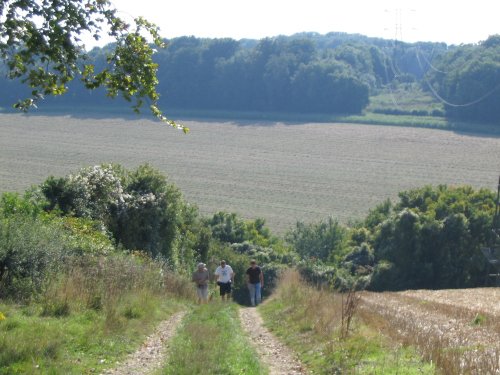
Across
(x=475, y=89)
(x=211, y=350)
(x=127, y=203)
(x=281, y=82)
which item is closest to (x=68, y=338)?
(x=211, y=350)

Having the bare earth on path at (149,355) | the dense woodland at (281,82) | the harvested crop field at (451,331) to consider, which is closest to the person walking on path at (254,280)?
the harvested crop field at (451,331)

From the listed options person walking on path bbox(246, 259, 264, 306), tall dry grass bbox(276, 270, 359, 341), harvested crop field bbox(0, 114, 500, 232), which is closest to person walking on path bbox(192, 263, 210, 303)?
tall dry grass bbox(276, 270, 359, 341)

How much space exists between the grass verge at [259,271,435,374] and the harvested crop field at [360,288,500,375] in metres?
0.32

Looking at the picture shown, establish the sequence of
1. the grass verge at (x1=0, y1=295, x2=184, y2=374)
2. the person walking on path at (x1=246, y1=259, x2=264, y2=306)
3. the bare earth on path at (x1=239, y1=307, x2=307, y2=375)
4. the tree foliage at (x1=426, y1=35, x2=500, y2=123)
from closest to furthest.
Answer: the grass verge at (x1=0, y1=295, x2=184, y2=374) < the bare earth on path at (x1=239, y1=307, x2=307, y2=375) < the person walking on path at (x1=246, y1=259, x2=264, y2=306) < the tree foliage at (x1=426, y1=35, x2=500, y2=123)

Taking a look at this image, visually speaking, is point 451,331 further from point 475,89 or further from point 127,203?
point 475,89

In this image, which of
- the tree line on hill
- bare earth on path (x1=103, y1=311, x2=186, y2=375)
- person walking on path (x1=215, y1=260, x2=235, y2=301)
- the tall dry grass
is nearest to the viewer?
bare earth on path (x1=103, y1=311, x2=186, y2=375)

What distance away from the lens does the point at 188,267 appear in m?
32.6

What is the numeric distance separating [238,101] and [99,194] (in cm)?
10918

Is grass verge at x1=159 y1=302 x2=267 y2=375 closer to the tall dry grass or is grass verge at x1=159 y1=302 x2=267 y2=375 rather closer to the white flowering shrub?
the tall dry grass

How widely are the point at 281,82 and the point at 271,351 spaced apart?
122 meters

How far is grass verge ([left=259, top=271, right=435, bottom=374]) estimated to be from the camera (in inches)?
424

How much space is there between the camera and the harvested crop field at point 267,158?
69.8 metres

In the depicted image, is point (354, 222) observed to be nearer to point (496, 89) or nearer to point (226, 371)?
point (226, 371)

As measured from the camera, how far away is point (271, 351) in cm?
1428
